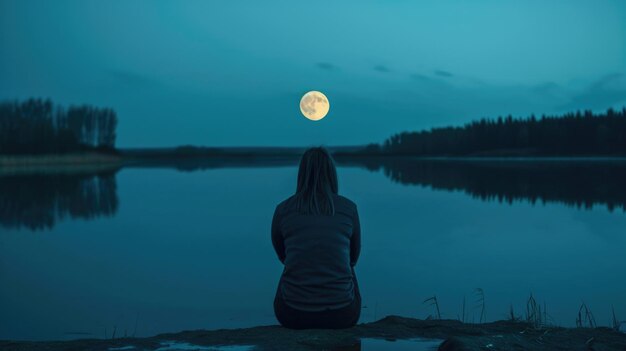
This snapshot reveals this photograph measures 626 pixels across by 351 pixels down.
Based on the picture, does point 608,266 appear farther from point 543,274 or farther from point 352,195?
point 352,195

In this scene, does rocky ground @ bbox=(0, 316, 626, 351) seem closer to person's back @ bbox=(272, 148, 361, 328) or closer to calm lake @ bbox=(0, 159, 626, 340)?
person's back @ bbox=(272, 148, 361, 328)

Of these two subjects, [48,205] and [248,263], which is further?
[48,205]

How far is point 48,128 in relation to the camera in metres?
65.4

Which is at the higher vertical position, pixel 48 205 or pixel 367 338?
pixel 367 338

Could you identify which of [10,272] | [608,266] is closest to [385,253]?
[608,266]

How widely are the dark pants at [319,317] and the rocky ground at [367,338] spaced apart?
0.27 feet

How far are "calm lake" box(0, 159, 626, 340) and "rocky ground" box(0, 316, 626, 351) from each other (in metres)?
1.52

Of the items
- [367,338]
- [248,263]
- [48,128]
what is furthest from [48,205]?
[48,128]

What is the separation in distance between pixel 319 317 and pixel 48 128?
6840cm

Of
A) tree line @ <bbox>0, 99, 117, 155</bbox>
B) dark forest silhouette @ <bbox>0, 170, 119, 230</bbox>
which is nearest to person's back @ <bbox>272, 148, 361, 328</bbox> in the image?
dark forest silhouette @ <bbox>0, 170, 119, 230</bbox>

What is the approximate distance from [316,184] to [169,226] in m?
11.5

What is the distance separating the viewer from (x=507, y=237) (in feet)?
42.6

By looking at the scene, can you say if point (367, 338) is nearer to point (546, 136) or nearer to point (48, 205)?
point (48, 205)

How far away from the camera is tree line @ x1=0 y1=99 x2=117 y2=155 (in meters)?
63.6
